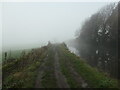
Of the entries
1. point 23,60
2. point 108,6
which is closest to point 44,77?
point 23,60

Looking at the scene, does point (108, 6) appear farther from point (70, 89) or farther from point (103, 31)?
point (70, 89)

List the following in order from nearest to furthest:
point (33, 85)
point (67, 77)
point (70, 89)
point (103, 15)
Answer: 1. point (70, 89)
2. point (33, 85)
3. point (67, 77)
4. point (103, 15)

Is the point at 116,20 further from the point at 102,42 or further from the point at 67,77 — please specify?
A: the point at 67,77

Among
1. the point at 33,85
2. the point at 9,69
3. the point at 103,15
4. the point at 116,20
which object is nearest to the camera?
the point at 33,85

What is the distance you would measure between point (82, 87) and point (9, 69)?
19.5 metres

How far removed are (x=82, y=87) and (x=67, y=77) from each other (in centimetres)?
445

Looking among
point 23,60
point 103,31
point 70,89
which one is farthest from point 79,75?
point 103,31

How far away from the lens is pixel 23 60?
42188 mm

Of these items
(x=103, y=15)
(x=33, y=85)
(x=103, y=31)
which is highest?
(x=103, y=15)

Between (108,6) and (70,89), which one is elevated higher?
(108,6)

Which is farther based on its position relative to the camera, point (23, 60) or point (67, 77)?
point (23, 60)

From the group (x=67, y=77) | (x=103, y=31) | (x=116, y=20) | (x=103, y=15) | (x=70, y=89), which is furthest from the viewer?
(x=103, y=15)

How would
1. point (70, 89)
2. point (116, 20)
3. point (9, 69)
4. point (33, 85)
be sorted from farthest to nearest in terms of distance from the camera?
point (116, 20)
point (9, 69)
point (33, 85)
point (70, 89)

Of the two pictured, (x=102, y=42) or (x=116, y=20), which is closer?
(x=116, y=20)
